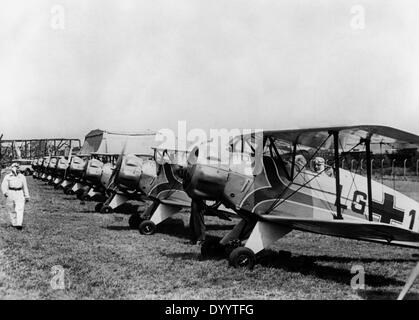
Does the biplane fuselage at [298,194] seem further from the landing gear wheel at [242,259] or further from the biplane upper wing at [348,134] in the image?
the landing gear wheel at [242,259]

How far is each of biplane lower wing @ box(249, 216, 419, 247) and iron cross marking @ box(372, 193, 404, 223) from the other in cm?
80

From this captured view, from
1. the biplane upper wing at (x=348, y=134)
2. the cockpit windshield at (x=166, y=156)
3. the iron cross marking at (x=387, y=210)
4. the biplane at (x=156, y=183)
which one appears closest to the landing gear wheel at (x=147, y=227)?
the biplane at (x=156, y=183)

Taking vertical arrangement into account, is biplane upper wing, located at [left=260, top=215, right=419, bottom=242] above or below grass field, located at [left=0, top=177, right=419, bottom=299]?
above

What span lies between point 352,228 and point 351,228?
25 mm

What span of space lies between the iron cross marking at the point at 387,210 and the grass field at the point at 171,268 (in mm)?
776

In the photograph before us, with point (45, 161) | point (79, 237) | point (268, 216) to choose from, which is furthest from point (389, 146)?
point (45, 161)

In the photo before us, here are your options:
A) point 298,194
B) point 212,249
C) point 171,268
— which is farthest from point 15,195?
point 298,194

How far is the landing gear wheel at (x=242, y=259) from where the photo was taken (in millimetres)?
6754

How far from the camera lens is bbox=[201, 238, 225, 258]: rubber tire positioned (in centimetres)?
782

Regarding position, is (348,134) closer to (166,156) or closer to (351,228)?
(351,228)

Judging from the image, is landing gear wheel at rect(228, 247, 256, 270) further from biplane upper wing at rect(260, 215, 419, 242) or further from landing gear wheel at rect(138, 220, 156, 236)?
landing gear wheel at rect(138, 220, 156, 236)

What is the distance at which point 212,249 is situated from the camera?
785 centimetres

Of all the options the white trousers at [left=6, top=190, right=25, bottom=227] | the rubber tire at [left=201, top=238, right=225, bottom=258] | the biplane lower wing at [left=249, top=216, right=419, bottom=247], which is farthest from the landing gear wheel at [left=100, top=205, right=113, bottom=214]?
the biplane lower wing at [left=249, top=216, right=419, bottom=247]
